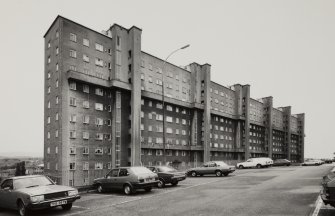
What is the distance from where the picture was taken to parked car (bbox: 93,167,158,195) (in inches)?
608

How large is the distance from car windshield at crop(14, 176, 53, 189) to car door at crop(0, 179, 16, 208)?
0.76 ft

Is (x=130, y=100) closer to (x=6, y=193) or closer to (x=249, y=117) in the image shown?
(x=6, y=193)

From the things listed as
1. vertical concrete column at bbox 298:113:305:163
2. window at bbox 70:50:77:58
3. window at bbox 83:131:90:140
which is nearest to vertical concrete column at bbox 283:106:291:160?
vertical concrete column at bbox 298:113:305:163

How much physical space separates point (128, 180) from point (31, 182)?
206 inches

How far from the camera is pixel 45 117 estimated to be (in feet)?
134

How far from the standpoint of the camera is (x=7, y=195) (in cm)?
1154

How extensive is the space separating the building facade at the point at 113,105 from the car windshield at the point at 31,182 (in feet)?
50.7

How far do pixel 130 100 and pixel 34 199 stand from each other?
113ft

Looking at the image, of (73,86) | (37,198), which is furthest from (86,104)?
(37,198)

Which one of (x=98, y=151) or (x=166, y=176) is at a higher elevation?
(x=166, y=176)

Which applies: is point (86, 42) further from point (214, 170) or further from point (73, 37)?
point (214, 170)

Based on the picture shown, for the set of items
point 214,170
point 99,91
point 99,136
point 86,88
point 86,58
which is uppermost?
point 86,58

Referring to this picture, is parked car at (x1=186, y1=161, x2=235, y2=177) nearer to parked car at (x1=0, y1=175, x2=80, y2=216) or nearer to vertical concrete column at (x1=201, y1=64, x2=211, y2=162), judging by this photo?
parked car at (x1=0, y1=175, x2=80, y2=216)

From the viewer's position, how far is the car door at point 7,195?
443 inches
